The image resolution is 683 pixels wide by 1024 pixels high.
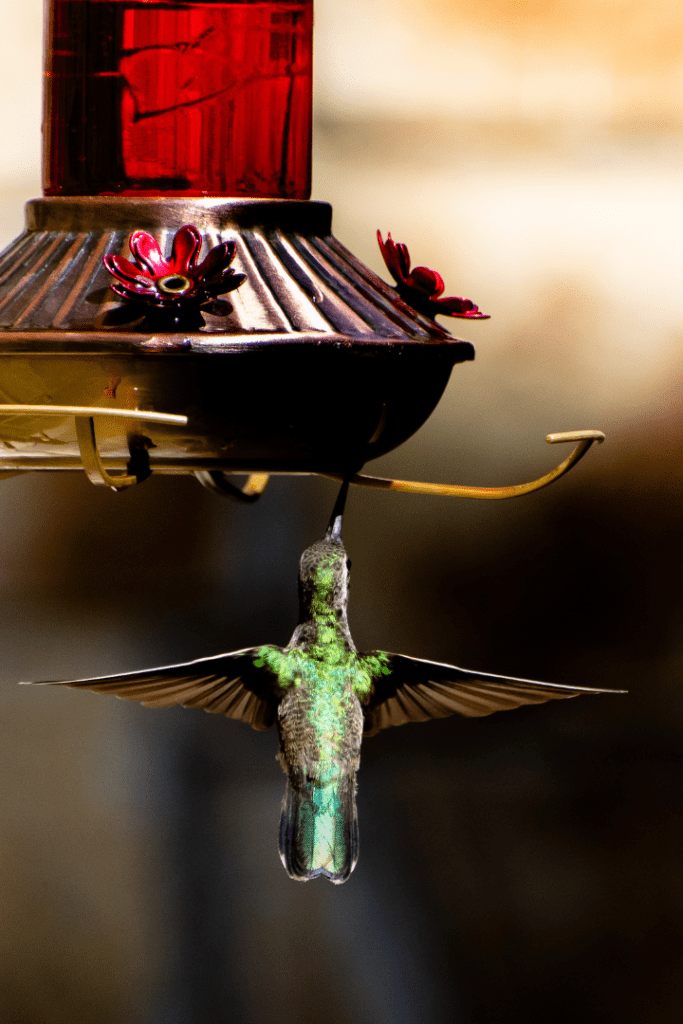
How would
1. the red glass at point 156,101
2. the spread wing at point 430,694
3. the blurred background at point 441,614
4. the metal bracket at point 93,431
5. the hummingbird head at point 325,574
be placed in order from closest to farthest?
the metal bracket at point 93,431, the red glass at point 156,101, the hummingbird head at point 325,574, the spread wing at point 430,694, the blurred background at point 441,614

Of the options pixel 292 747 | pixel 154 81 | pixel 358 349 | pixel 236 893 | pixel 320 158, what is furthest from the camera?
pixel 236 893

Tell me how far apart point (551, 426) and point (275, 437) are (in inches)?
67.2

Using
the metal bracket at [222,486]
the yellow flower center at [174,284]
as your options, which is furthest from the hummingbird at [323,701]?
the yellow flower center at [174,284]

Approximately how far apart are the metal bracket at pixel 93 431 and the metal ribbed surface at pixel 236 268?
0.06 m

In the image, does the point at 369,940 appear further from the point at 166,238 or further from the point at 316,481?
the point at 166,238

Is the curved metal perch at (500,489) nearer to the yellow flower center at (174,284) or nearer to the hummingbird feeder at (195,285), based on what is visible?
the hummingbird feeder at (195,285)

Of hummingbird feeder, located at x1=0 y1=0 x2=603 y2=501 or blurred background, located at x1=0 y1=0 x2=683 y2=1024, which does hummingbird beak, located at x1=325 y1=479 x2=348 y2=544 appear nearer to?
hummingbird feeder, located at x1=0 y1=0 x2=603 y2=501

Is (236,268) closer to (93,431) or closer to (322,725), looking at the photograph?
(93,431)

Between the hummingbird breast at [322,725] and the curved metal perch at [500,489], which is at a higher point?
the curved metal perch at [500,489]

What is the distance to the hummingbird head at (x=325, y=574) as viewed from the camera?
1.11 meters

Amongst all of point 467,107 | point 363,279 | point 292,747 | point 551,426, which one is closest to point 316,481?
point 551,426

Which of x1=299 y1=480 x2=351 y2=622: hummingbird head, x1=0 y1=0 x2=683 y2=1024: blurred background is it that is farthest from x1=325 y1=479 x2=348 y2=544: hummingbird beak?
x1=0 y1=0 x2=683 y2=1024: blurred background

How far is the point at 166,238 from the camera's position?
877 millimetres

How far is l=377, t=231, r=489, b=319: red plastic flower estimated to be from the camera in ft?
3.30
